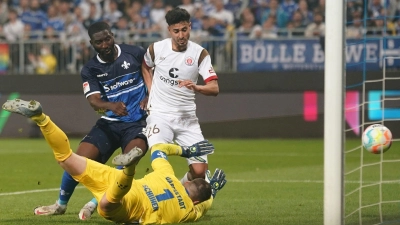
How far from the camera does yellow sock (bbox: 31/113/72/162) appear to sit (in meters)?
6.34

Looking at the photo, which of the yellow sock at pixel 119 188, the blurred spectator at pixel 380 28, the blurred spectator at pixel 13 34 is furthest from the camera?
the blurred spectator at pixel 13 34

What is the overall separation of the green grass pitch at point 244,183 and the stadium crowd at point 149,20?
2457 millimetres

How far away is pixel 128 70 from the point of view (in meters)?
7.86

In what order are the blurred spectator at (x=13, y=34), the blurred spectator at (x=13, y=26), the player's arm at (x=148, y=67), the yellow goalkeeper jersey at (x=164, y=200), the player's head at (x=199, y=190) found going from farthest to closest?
the blurred spectator at (x=13, y=26), the blurred spectator at (x=13, y=34), the player's arm at (x=148, y=67), the player's head at (x=199, y=190), the yellow goalkeeper jersey at (x=164, y=200)

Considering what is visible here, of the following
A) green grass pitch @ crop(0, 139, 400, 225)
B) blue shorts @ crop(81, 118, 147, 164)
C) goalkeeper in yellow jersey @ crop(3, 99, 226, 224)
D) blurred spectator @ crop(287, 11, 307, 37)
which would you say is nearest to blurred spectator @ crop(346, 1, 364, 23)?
blurred spectator @ crop(287, 11, 307, 37)

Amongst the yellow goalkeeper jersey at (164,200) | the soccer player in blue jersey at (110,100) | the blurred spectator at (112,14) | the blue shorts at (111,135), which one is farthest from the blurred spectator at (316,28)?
the yellow goalkeeper jersey at (164,200)

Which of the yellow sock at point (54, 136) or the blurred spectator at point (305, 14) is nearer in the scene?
the yellow sock at point (54, 136)

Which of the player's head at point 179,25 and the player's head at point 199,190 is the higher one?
the player's head at point 179,25

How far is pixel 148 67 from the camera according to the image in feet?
26.3

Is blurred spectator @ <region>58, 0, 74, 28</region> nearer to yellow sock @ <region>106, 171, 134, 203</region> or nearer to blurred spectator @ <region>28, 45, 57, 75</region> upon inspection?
blurred spectator @ <region>28, 45, 57, 75</region>

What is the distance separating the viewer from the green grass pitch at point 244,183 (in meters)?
7.38

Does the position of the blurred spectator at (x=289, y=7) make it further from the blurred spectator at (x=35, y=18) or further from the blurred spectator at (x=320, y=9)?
the blurred spectator at (x=35, y=18)

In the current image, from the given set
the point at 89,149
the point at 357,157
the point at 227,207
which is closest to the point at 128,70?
the point at 89,149

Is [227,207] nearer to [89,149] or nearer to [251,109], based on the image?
[89,149]
